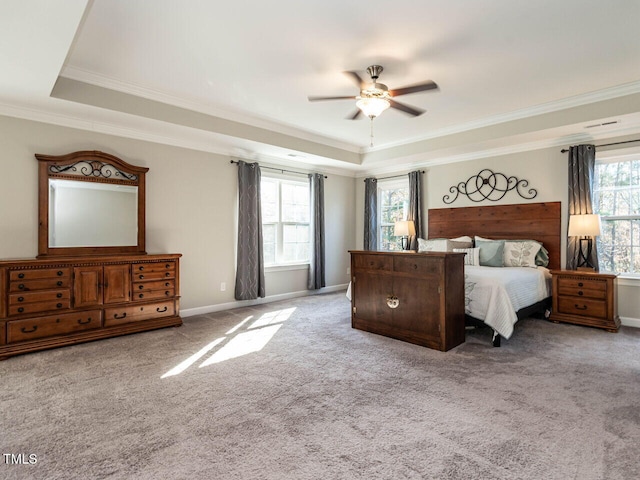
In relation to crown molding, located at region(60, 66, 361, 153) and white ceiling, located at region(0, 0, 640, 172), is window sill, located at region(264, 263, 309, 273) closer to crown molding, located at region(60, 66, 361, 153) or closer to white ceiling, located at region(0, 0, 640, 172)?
white ceiling, located at region(0, 0, 640, 172)

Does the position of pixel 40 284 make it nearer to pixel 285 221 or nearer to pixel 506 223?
pixel 285 221

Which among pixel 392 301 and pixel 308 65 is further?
pixel 392 301

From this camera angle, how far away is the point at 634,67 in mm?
3230

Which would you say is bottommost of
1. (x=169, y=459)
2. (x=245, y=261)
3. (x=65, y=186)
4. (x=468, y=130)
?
(x=169, y=459)

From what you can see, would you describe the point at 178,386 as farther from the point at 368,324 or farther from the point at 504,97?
the point at 504,97

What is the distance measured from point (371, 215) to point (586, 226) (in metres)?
3.48

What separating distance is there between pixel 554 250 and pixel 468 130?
2.02 m

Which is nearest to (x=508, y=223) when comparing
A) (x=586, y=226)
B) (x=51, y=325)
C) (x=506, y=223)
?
(x=506, y=223)

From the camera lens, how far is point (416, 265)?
11.3 feet

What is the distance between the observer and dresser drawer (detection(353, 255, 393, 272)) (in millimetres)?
3691

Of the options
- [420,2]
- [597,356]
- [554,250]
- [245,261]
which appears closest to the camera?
[420,2]

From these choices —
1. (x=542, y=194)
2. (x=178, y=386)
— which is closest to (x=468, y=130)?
(x=542, y=194)

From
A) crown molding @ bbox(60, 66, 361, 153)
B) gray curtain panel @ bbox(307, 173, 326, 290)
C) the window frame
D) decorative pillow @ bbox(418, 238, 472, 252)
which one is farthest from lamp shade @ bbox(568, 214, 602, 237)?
gray curtain panel @ bbox(307, 173, 326, 290)

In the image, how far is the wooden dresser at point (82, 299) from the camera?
323 cm
